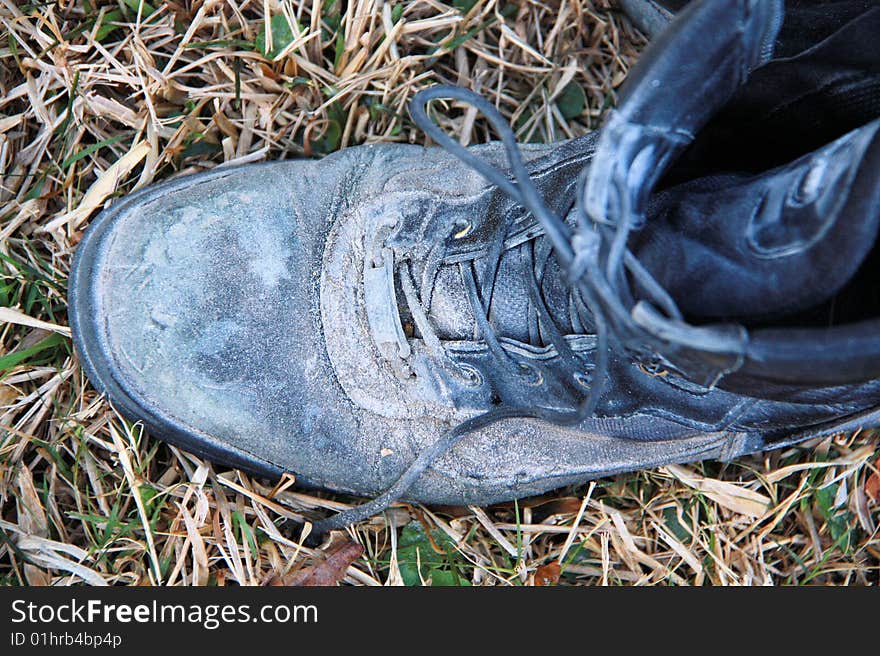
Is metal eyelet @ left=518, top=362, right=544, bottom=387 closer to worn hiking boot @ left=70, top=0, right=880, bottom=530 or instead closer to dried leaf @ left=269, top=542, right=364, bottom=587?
worn hiking boot @ left=70, top=0, right=880, bottom=530

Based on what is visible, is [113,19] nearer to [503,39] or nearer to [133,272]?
[133,272]

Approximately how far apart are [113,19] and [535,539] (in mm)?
1078

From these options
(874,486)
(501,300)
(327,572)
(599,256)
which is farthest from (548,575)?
(599,256)

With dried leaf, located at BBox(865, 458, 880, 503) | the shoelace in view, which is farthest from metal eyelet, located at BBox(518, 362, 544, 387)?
dried leaf, located at BBox(865, 458, 880, 503)

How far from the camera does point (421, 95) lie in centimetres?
81

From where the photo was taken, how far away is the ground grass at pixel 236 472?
3.96 ft

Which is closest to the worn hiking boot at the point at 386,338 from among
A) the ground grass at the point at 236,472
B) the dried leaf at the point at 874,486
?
the ground grass at the point at 236,472

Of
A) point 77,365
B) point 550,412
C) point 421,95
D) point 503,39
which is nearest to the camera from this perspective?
point 421,95

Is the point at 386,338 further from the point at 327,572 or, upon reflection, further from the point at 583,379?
the point at 327,572

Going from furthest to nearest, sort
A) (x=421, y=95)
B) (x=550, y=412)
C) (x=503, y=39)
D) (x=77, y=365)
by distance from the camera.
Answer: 1. (x=503, y=39)
2. (x=77, y=365)
3. (x=550, y=412)
4. (x=421, y=95)

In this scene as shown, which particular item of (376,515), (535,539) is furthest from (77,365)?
(535,539)

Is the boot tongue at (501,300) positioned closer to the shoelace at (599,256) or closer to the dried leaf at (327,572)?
the shoelace at (599,256)

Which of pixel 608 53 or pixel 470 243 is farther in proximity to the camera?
pixel 608 53

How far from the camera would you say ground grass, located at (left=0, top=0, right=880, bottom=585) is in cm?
121
